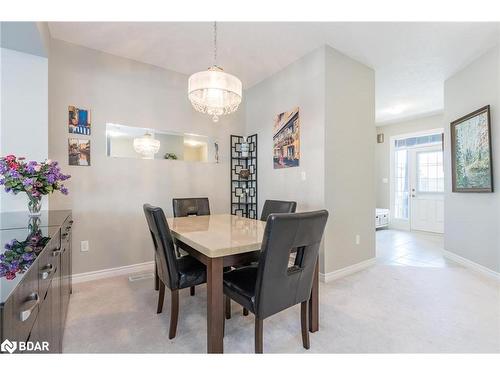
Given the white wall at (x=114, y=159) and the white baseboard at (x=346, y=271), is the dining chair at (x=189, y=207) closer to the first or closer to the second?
the white wall at (x=114, y=159)

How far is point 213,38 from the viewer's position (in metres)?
2.60

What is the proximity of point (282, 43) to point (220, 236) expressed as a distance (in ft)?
7.46

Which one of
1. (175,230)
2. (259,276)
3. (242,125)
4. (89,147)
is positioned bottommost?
(259,276)

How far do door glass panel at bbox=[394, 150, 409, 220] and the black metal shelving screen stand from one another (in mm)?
4002

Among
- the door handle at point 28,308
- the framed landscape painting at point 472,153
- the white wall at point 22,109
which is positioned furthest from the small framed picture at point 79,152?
the framed landscape painting at point 472,153

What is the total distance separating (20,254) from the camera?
3.10ft

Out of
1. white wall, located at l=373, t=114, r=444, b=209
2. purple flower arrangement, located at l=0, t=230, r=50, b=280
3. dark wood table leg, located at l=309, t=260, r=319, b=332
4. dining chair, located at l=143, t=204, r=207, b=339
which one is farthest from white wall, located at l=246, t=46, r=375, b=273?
white wall, located at l=373, t=114, r=444, b=209

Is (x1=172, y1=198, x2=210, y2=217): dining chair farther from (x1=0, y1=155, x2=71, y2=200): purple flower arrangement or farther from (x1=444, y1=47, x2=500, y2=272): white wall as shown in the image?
(x1=444, y1=47, x2=500, y2=272): white wall

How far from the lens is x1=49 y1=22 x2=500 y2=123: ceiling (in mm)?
2416

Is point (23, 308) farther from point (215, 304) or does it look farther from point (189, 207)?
point (189, 207)

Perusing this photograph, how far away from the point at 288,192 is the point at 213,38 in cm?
197
